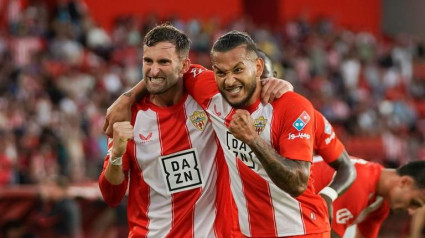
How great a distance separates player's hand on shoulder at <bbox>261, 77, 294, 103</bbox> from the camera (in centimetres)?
567

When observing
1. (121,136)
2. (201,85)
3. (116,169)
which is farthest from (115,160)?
(201,85)

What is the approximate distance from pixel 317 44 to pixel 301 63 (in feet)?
4.88

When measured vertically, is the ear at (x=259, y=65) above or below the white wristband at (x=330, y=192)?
above

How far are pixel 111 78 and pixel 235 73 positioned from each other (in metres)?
12.7

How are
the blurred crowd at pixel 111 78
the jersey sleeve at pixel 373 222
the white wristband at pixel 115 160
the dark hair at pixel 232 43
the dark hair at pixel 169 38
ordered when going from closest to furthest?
the dark hair at pixel 232 43, the white wristband at pixel 115 160, the dark hair at pixel 169 38, the jersey sleeve at pixel 373 222, the blurred crowd at pixel 111 78

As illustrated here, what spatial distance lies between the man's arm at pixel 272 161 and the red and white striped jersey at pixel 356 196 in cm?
138

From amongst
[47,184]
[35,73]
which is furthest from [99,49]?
[47,184]

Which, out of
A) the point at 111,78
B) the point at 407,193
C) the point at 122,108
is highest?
the point at 111,78

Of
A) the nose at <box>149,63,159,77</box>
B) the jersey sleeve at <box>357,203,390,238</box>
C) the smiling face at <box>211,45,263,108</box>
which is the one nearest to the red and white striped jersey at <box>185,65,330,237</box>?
the smiling face at <box>211,45,263,108</box>

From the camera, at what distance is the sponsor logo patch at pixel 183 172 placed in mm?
6090

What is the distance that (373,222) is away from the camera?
7070mm

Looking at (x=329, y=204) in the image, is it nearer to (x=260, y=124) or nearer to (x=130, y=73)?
(x=260, y=124)

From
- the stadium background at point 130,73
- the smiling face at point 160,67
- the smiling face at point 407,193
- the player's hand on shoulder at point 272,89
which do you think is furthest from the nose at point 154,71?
the stadium background at point 130,73

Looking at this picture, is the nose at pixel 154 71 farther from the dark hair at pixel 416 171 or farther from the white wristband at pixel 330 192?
the dark hair at pixel 416 171
